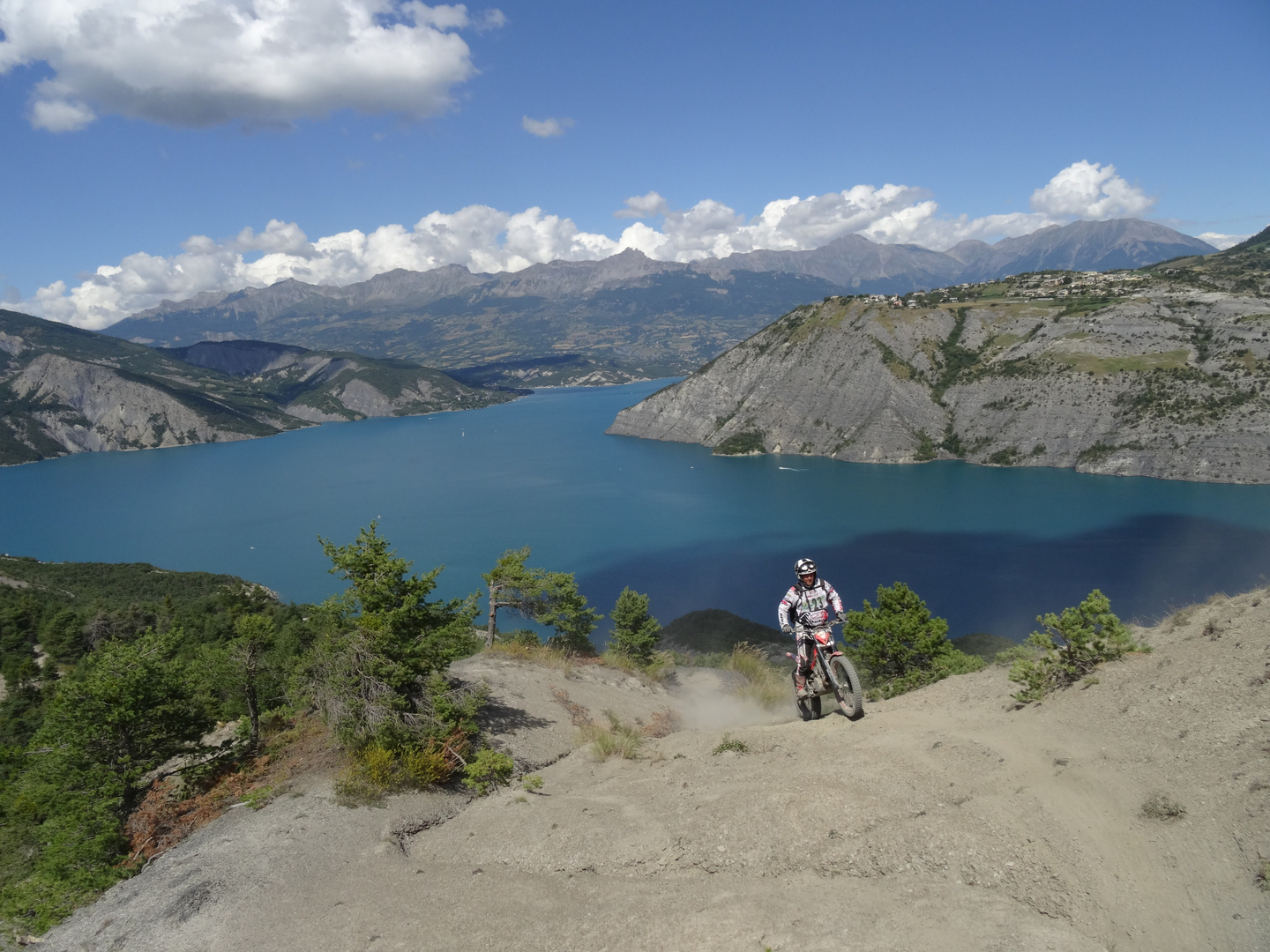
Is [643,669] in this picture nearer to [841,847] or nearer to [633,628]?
[633,628]

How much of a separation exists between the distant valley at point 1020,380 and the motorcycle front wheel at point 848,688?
11011cm

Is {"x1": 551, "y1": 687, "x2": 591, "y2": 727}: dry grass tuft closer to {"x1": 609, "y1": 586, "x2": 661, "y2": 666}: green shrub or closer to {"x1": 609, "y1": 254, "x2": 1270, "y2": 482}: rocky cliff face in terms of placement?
{"x1": 609, "y1": 586, "x2": 661, "y2": 666}: green shrub

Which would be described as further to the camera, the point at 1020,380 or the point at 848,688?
the point at 1020,380

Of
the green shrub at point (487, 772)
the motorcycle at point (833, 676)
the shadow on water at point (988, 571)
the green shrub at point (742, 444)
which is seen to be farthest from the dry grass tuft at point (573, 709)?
the green shrub at point (742, 444)

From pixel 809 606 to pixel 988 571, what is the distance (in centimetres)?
6194

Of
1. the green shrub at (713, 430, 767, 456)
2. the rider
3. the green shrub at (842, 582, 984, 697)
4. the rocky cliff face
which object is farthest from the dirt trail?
the green shrub at (713, 430, 767, 456)

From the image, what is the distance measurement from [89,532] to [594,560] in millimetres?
82610

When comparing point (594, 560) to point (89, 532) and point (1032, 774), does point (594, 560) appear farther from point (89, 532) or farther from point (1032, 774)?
point (89, 532)

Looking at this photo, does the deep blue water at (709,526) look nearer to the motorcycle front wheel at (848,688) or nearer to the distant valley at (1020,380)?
the distant valley at (1020,380)

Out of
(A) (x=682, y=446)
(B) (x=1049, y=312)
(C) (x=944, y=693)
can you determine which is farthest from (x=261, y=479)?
(B) (x=1049, y=312)

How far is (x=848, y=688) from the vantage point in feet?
34.7

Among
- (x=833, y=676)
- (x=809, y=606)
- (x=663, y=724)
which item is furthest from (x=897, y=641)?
(x=809, y=606)

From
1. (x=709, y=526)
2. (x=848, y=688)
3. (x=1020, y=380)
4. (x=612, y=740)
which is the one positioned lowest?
(x=709, y=526)

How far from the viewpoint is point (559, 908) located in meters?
6.84
